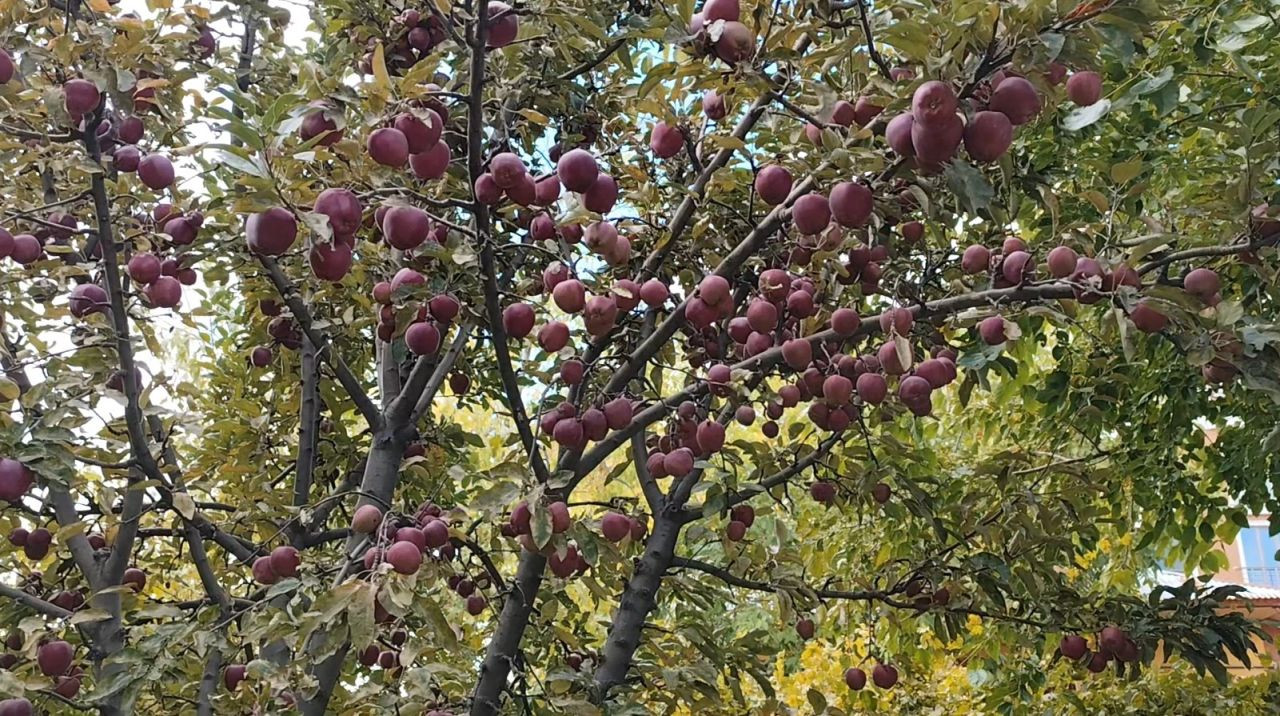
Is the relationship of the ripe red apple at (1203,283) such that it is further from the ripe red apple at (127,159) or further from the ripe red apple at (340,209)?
the ripe red apple at (127,159)

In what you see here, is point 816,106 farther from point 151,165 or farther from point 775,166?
point 151,165

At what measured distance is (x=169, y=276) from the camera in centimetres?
254

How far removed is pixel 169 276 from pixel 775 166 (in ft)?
5.25

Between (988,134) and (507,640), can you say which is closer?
(988,134)

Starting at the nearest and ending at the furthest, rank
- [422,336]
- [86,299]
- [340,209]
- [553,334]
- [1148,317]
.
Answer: [340,209] → [1148,317] → [553,334] → [422,336] → [86,299]

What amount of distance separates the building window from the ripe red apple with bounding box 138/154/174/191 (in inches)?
790

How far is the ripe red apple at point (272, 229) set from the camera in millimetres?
1688

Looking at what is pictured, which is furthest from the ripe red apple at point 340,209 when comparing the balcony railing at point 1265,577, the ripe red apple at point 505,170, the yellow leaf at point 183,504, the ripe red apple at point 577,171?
the balcony railing at point 1265,577

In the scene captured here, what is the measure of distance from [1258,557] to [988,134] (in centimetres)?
2142

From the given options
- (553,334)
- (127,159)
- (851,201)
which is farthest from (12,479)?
(851,201)

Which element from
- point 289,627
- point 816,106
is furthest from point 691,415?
point 289,627

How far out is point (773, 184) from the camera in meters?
2.01

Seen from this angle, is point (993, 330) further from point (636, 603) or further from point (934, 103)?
point (636, 603)

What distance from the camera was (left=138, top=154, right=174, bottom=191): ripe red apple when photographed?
2.33 m
